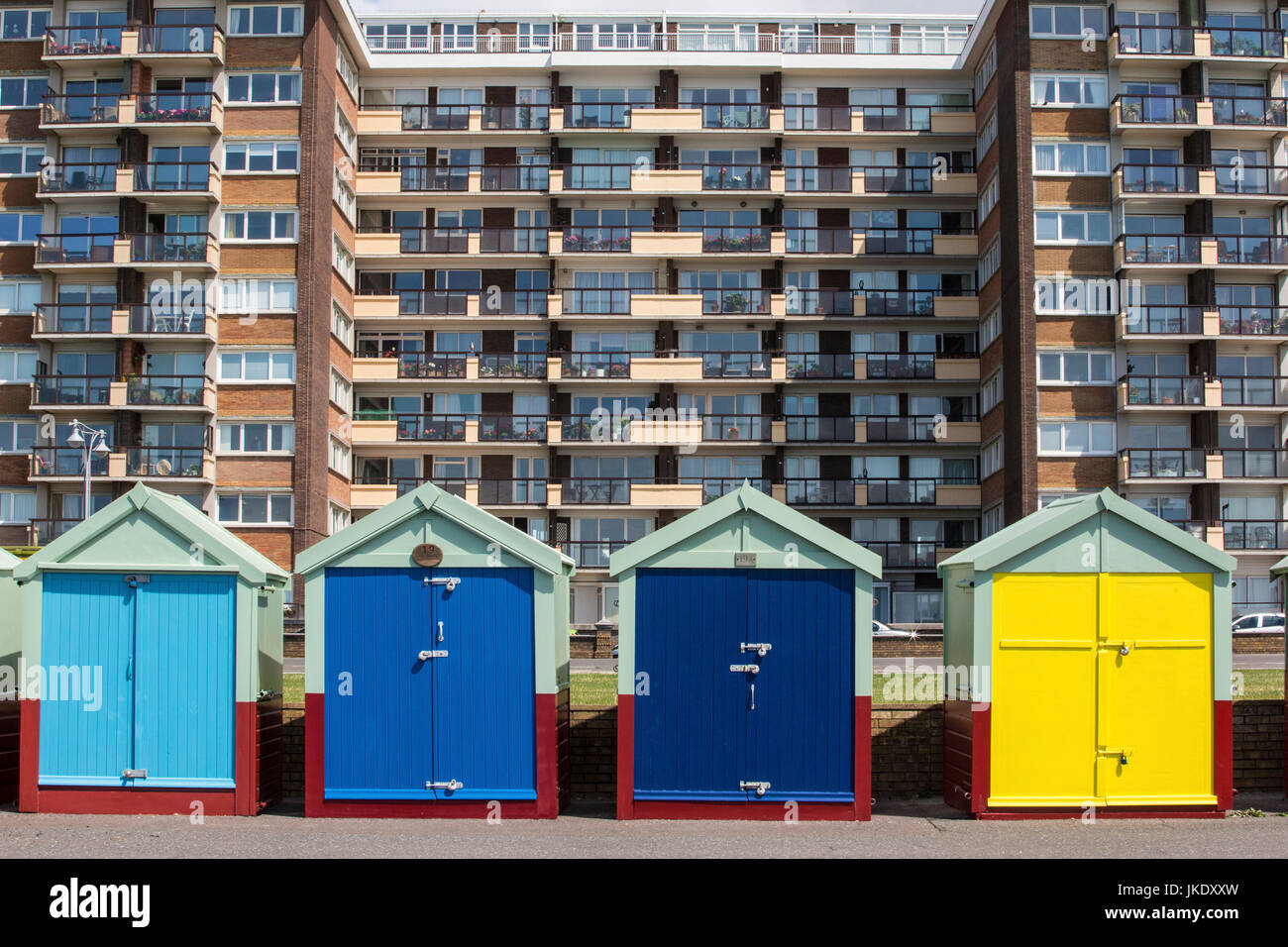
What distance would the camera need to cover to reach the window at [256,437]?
50969mm

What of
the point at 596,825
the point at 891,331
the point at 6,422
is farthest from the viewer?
the point at 891,331

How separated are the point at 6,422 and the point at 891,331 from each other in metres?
33.8

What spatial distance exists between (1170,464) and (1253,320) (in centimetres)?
609

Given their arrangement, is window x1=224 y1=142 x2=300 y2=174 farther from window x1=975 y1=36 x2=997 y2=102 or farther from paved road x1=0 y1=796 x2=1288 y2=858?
paved road x1=0 y1=796 x2=1288 y2=858

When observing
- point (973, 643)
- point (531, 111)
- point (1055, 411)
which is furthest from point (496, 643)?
point (531, 111)

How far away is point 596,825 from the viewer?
51.1 feet

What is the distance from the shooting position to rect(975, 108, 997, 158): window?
53688 mm

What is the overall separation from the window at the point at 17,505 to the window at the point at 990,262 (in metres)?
36.3

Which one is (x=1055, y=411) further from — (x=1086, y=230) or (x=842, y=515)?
(x=842, y=515)

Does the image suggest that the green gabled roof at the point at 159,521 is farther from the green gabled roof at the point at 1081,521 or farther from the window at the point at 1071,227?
the window at the point at 1071,227

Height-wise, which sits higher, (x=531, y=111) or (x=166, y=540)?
(x=531, y=111)

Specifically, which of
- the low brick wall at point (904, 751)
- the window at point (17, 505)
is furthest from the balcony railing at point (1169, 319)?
the window at point (17, 505)

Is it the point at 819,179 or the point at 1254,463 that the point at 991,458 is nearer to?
the point at 1254,463

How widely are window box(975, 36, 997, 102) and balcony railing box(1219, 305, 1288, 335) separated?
12618mm
